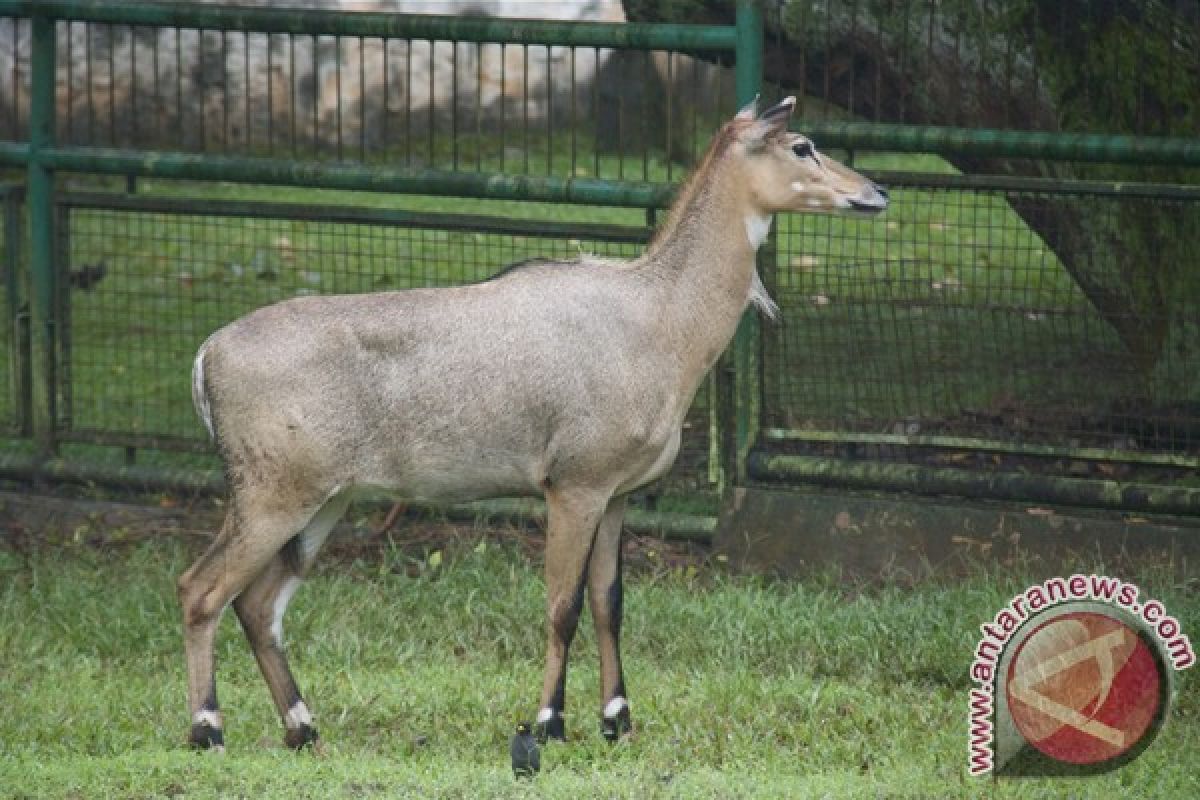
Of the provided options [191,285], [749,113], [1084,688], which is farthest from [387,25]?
[1084,688]

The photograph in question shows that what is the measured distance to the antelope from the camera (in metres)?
6.41

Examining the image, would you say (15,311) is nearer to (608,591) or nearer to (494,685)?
(494,685)

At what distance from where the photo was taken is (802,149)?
6719 millimetres

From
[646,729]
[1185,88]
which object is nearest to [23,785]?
[646,729]

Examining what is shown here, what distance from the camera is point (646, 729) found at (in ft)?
21.8

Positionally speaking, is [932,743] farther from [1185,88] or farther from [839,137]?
[1185,88]

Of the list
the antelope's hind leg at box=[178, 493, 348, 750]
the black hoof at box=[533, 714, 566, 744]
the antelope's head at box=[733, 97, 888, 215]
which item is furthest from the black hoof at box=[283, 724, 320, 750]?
the antelope's head at box=[733, 97, 888, 215]

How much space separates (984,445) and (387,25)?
3.01 metres

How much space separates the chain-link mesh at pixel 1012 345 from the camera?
27.1ft

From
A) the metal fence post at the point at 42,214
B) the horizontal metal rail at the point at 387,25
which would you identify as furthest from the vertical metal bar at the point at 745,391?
the metal fence post at the point at 42,214

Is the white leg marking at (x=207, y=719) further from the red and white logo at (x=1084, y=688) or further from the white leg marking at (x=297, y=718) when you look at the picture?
the red and white logo at (x=1084, y=688)

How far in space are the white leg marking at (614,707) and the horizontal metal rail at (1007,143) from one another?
2.62m

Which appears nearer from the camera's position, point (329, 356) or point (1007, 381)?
point (329, 356)

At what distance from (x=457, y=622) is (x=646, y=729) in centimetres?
133
